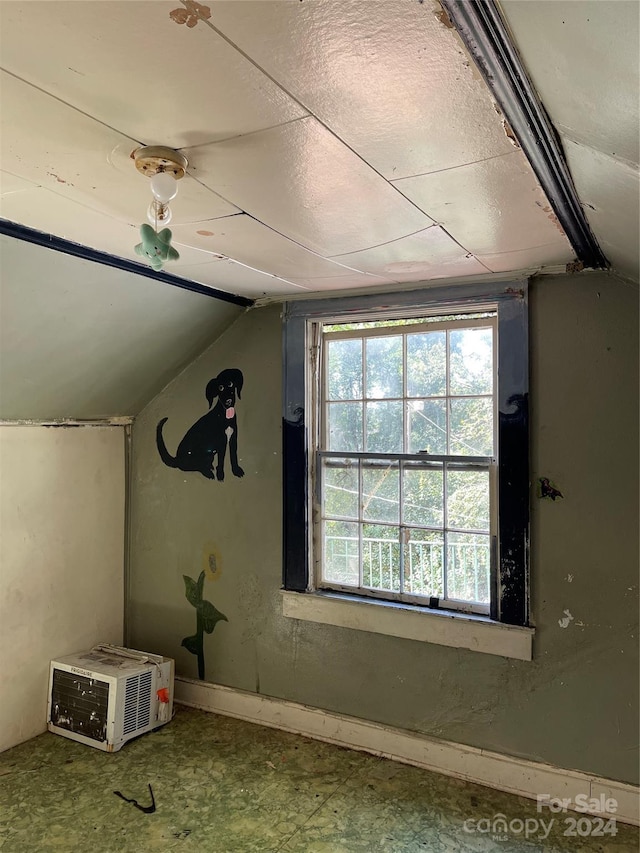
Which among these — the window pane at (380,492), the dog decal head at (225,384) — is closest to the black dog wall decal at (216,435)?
the dog decal head at (225,384)

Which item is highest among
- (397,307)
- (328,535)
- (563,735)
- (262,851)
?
(397,307)

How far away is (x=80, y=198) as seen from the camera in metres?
1.81

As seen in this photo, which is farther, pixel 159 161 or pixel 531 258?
pixel 531 258

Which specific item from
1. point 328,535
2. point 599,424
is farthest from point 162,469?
point 599,424

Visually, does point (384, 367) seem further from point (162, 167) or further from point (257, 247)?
point (162, 167)

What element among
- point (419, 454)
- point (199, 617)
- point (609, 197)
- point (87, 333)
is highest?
point (609, 197)

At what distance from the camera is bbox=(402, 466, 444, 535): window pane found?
3.01 metres

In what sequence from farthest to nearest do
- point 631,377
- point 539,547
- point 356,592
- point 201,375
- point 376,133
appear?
point 201,375 → point 356,592 → point 539,547 → point 631,377 → point 376,133

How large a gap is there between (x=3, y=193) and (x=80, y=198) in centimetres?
22

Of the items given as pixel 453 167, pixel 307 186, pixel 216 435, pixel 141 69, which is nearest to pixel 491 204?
pixel 453 167

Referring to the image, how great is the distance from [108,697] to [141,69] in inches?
116

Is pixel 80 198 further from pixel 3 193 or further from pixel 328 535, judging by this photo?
pixel 328 535

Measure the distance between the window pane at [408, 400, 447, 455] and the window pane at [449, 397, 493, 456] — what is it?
0.05 m

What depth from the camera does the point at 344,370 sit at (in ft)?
10.7
